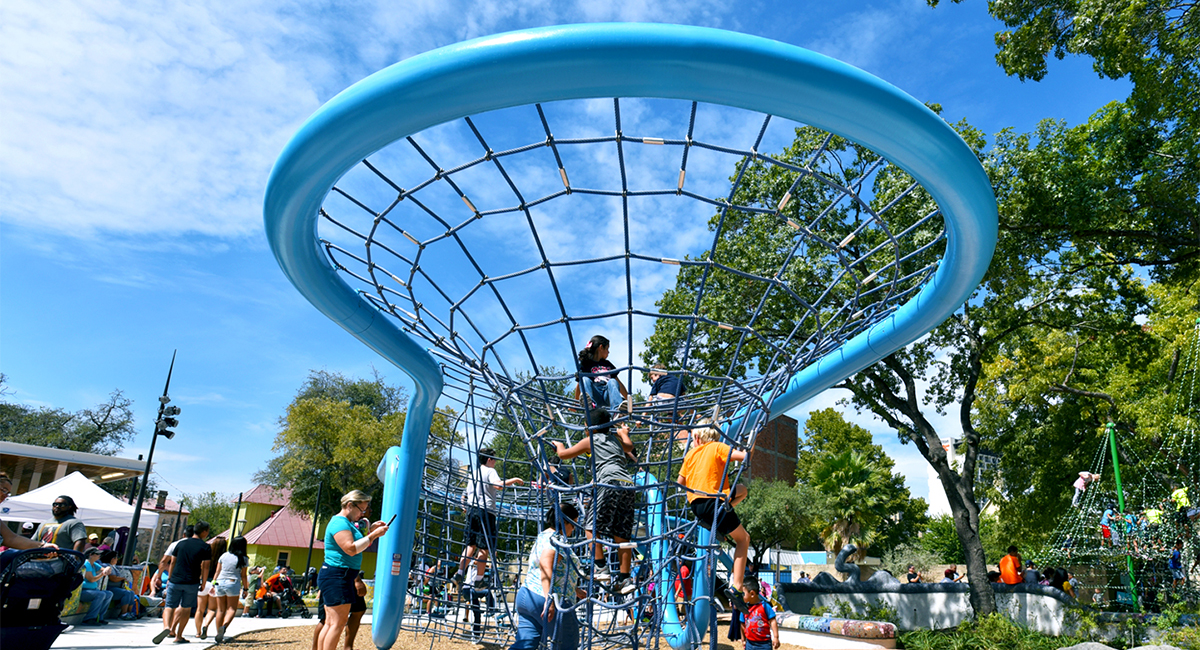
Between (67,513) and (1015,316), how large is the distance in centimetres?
1338

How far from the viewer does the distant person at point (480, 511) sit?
553 centimetres

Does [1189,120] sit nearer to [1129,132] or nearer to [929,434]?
[1129,132]

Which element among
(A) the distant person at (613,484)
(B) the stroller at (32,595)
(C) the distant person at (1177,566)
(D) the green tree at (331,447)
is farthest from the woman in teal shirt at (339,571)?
(D) the green tree at (331,447)

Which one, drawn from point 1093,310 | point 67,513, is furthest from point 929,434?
point 67,513

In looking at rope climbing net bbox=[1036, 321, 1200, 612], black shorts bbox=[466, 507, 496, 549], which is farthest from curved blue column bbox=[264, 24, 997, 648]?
rope climbing net bbox=[1036, 321, 1200, 612]

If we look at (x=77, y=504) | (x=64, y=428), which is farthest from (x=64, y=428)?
(x=77, y=504)

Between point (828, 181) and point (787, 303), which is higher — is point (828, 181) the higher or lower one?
the lower one

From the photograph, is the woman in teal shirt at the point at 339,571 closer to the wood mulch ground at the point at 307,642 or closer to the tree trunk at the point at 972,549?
the wood mulch ground at the point at 307,642

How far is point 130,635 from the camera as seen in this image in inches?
309

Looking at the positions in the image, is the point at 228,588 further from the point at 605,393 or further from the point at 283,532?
the point at 283,532

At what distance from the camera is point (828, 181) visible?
3.02m

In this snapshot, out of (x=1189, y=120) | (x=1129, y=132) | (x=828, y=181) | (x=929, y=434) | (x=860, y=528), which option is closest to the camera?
(x=828, y=181)

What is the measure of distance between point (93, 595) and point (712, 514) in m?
8.16

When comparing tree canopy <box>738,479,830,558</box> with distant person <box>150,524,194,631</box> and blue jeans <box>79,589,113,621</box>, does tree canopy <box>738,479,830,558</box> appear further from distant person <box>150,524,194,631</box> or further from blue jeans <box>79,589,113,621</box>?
blue jeans <box>79,589,113,621</box>
